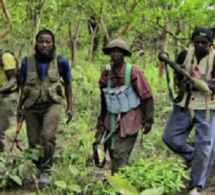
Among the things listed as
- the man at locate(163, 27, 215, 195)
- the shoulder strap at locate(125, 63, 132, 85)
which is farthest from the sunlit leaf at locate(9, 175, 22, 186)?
the man at locate(163, 27, 215, 195)

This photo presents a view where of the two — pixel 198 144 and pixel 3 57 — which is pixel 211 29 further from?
pixel 3 57

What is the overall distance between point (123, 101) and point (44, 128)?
103cm

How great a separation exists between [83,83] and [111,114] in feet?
25.6

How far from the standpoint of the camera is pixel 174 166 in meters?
4.66

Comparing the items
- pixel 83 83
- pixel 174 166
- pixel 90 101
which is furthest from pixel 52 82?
pixel 83 83

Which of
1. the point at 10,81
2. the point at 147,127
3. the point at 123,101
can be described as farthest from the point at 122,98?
the point at 10,81

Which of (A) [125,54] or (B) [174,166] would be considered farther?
(A) [125,54]

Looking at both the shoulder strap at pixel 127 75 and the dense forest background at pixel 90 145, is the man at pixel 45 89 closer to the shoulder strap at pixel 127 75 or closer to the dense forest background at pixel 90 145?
the dense forest background at pixel 90 145

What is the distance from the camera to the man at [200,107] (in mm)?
4906

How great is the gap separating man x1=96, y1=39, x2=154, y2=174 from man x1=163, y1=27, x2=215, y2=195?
42 cm

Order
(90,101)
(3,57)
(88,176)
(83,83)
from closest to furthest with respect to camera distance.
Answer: (88,176)
(3,57)
(90,101)
(83,83)

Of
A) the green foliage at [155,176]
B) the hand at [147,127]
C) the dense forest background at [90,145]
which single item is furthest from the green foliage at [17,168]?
the hand at [147,127]

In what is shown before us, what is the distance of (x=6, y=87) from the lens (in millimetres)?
5852

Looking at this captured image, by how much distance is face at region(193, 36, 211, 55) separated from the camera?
191 inches
